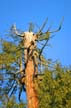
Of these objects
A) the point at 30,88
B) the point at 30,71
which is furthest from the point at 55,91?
the point at 30,71

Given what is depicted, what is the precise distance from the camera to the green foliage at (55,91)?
12.9 metres

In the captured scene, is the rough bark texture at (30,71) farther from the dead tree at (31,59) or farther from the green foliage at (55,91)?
the green foliage at (55,91)

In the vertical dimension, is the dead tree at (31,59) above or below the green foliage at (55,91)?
above

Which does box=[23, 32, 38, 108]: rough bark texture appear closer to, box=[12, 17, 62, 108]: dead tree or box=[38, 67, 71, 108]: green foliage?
box=[12, 17, 62, 108]: dead tree

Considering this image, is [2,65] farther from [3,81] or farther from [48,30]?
[48,30]

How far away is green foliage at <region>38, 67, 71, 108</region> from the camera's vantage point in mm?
12914

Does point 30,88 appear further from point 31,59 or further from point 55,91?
point 55,91

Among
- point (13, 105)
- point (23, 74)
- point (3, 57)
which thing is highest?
point (3, 57)

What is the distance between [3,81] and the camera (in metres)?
18.0

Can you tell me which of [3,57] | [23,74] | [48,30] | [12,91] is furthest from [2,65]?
[48,30]

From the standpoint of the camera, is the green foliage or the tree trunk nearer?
the green foliage

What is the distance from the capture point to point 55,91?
42.8 feet

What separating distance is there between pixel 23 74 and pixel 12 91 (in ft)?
6.96

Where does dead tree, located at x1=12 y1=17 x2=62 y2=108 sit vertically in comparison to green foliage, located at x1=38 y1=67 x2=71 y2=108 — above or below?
above
